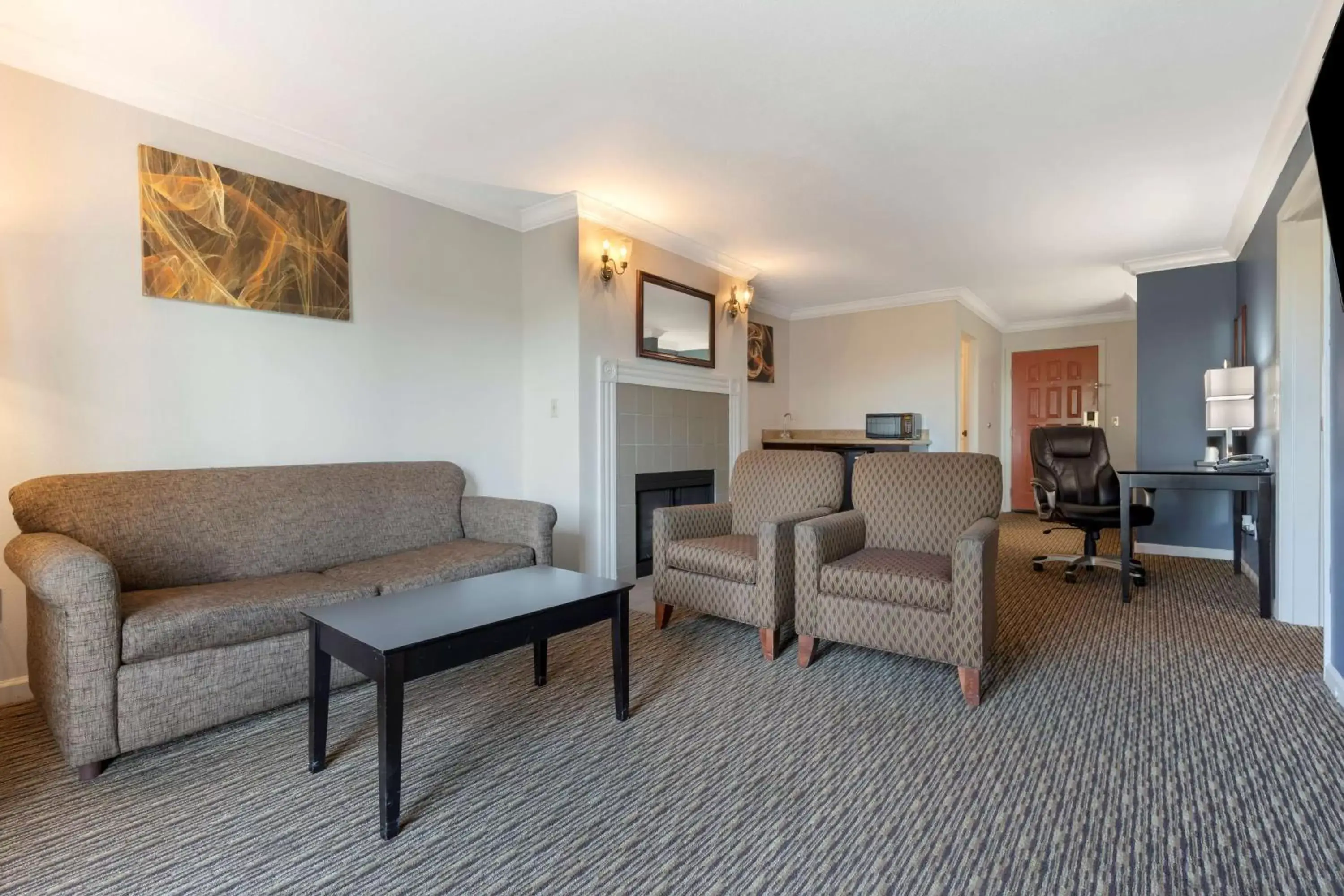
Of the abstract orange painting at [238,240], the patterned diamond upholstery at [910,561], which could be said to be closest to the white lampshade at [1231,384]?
the patterned diamond upholstery at [910,561]

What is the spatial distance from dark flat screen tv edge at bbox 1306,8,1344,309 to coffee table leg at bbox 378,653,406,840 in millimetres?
2584

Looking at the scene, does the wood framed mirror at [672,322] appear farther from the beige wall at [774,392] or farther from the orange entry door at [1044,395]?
the orange entry door at [1044,395]

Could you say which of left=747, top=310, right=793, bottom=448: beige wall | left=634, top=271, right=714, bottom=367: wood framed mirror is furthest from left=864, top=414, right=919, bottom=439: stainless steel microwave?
left=634, top=271, right=714, bottom=367: wood framed mirror

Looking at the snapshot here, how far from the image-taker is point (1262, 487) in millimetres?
3266

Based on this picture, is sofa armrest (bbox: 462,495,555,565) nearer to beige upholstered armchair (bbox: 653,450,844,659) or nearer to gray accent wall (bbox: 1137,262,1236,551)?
beige upholstered armchair (bbox: 653,450,844,659)

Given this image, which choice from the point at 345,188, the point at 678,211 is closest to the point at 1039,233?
the point at 678,211

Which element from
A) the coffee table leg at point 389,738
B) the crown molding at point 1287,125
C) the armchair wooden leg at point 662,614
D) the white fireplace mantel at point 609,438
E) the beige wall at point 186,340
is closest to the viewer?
the coffee table leg at point 389,738

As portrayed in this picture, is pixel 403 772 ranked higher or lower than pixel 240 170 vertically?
lower

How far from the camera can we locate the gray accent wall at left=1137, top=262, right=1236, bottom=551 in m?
4.79

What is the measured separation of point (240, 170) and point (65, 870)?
105 inches

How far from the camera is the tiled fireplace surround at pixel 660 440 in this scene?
4.12 meters

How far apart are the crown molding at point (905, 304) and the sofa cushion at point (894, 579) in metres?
4.13

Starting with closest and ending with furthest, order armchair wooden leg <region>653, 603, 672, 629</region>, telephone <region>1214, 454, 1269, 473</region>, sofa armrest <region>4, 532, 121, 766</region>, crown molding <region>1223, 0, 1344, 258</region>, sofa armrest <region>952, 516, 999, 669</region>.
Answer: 1. sofa armrest <region>4, 532, 121, 766</region>
2. crown molding <region>1223, 0, 1344, 258</region>
3. sofa armrest <region>952, 516, 999, 669</region>
4. armchair wooden leg <region>653, 603, 672, 629</region>
5. telephone <region>1214, 454, 1269, 473</region>

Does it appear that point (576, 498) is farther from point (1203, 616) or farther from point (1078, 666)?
point (1203, 616)
